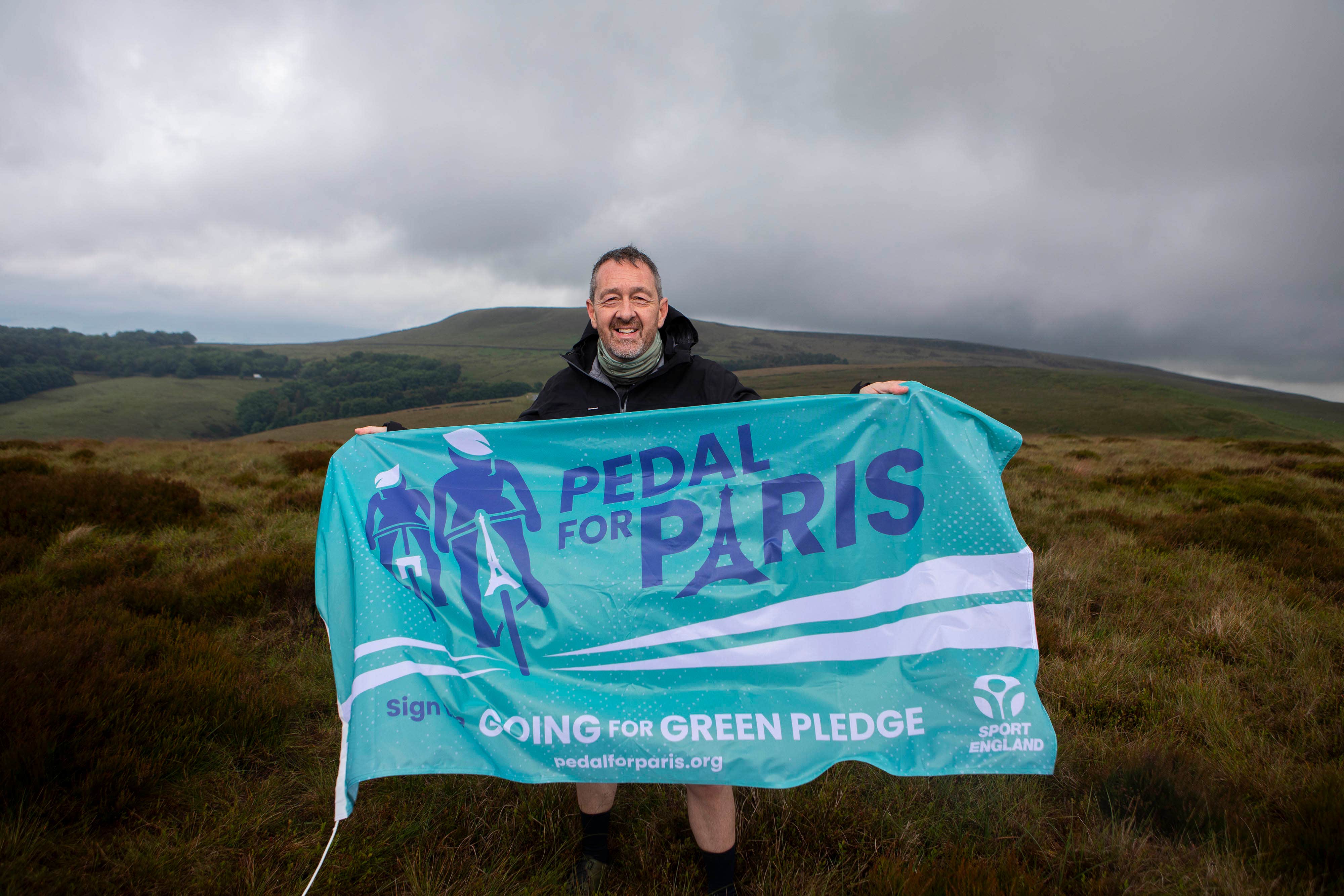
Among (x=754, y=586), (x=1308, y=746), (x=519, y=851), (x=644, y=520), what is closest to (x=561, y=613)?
(x=644, y=520)

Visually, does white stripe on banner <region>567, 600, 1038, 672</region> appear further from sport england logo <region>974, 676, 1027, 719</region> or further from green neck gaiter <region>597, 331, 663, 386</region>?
green neck gaiter <region>597, 331, 663, 386</region>

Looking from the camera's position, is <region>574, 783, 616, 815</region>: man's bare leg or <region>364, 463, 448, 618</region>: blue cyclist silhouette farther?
<region>364, 463, 448, 618</region>: blue cyclist silhouette

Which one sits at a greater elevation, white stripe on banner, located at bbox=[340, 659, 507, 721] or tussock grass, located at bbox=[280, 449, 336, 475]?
white stripe on banner, located at bbox=[340, 659, 507, 721]

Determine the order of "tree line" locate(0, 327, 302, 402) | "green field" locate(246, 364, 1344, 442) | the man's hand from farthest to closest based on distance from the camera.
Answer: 1. "tree line" locate(0, 327, 302, 402)
2. "green field" locate(246, 364, 1344, 442)
3. the man's hand

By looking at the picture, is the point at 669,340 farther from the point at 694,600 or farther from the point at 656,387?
the point at 694,600

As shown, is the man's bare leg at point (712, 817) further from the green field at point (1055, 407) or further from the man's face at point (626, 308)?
the green field at point (1055, 407)

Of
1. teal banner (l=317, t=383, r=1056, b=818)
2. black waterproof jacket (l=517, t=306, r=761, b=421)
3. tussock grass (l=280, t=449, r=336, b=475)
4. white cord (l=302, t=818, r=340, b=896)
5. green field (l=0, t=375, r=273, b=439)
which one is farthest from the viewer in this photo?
green field (l=0, t=375, r=273, b=439)

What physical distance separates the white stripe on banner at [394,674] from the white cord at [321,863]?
1.70 ft

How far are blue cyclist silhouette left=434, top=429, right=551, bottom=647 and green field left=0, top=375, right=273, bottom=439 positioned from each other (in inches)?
3614

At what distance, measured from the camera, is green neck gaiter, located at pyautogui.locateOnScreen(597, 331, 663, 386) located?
3250 mm

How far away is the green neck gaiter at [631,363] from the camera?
325 cm

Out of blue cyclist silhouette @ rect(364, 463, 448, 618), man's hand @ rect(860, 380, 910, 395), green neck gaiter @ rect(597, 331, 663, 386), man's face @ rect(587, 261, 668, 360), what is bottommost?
blue cyclist silhouette @ rect(364, 463, 448, 618)

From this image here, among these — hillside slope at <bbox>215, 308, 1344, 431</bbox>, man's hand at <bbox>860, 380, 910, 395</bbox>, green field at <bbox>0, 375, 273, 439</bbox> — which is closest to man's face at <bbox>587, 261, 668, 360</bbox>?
man's hand at <bbox>860, 380, 910, 395</bbox>

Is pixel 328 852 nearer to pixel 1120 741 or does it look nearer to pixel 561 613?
pixel 561 613
